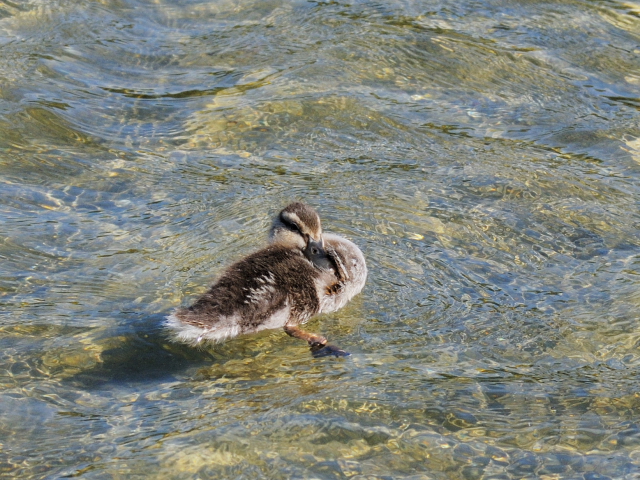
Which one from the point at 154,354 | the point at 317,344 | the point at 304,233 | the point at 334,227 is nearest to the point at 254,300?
the point at 317,344

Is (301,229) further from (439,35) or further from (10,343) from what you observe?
(439,35)

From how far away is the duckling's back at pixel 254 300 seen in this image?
15.8 ft

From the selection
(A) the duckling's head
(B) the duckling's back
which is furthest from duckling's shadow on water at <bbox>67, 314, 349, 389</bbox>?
(A) the duckling's head

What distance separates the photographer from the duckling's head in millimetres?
5695

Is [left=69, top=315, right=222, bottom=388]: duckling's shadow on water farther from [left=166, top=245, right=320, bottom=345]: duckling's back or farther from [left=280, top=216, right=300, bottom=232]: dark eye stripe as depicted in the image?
[left=280, top=216, right=300, bottom=232]: dark eye stripe

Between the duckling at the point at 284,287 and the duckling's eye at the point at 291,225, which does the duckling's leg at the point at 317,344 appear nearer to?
the duckling at the point at 284,287

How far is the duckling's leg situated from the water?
60mm

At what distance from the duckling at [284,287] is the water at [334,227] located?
14cm

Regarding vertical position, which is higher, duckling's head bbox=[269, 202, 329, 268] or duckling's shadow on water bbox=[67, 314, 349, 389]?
duckling's head bbox=[269, 202, 329, 268]

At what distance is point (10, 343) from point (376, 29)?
5.60m

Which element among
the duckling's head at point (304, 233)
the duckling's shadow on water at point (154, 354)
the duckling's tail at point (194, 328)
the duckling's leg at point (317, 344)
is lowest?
the duckling's shadow on water at point (154, 354)

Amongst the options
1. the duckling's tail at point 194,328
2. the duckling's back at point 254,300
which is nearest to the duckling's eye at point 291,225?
the duckling's back at point 254,300

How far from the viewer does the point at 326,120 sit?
25.8 feet

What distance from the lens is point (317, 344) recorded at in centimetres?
507
